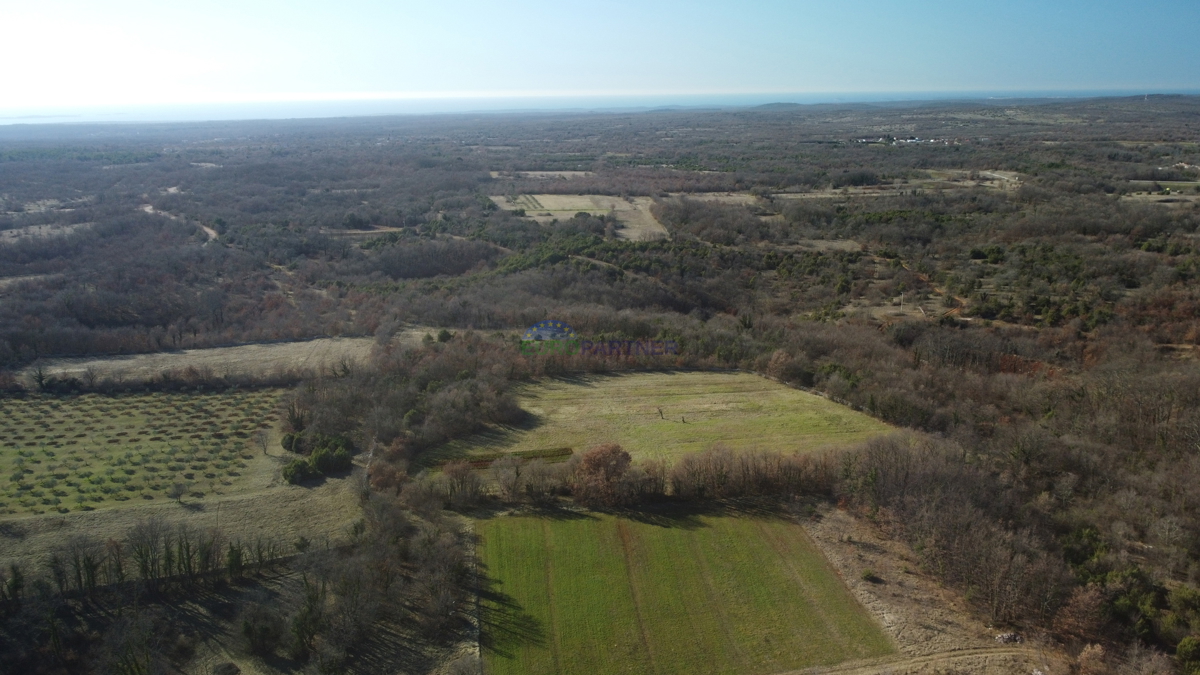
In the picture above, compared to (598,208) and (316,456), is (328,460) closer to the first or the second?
(316,456)

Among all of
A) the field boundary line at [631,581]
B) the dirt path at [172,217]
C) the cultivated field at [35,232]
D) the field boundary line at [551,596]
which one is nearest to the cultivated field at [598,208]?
the dirt path at [172,217]

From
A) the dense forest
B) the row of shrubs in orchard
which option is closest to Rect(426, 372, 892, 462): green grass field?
the dense forest

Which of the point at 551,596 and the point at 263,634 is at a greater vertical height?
the point at 263,634

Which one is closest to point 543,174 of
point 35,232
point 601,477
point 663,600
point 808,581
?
point 35,232

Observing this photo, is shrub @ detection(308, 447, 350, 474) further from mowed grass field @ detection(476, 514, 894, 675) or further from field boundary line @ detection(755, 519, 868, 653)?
field boundary line @ detection(755, 519, 868, 653)

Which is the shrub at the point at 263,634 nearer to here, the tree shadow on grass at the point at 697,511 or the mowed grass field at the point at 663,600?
the mowed grass field at the point at 663,600

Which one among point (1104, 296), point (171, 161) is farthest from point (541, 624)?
point (171, 161)
